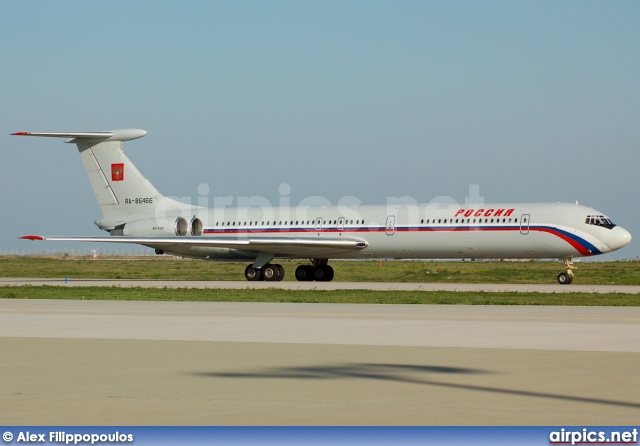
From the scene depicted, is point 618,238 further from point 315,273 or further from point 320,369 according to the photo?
point 320,369

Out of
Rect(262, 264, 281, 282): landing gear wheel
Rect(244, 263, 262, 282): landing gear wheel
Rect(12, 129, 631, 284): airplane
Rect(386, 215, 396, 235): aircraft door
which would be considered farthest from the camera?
Rect(244, 263, 262, 282): landing gear wheel

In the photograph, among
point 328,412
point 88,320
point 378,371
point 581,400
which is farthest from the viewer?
point 88,320

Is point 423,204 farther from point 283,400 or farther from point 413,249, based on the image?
point 283,400

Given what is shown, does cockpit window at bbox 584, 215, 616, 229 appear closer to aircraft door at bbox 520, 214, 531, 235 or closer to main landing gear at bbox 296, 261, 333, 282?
aircraft door at bbox 520, 214, 531, 235

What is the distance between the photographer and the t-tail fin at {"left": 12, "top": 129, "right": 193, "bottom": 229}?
51.5m

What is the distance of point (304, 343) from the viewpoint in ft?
54.7

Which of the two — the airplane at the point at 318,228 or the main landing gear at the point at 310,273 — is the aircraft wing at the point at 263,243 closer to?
the airplane at the point at 318,228

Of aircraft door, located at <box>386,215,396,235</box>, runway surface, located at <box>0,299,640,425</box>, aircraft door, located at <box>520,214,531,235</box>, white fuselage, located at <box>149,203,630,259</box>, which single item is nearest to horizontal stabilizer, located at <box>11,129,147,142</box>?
white fuselage, located at <box>149,203,630,259</box>

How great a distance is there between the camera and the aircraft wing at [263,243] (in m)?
46.1

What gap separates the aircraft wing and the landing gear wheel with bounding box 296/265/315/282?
1.66m

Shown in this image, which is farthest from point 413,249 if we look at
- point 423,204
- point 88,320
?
point 88,320

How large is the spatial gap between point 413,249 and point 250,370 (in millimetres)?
33104

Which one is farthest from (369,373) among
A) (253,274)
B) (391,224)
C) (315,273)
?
(315,273)

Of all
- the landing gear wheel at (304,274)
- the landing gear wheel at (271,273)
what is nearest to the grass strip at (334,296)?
the landing gear wheel at (271,273)
